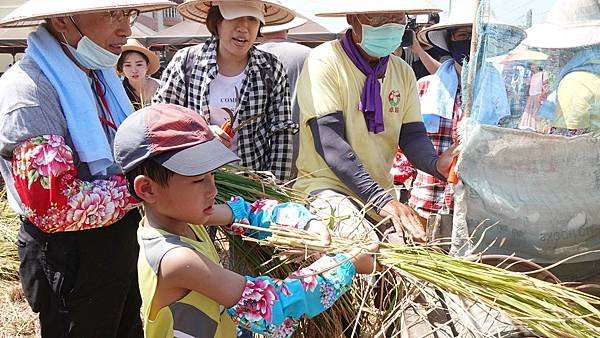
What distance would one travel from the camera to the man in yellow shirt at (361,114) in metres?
2.33

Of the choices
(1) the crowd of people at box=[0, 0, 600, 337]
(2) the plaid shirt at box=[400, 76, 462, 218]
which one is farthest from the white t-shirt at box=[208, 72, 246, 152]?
(2) the plaid shirt at box=[400, 76, 462, 218]

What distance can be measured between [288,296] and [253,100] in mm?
1390

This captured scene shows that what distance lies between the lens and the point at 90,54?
2045mm

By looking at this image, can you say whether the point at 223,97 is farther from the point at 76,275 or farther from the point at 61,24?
the point at 76,275

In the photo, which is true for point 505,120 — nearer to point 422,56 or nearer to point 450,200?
point 450,200

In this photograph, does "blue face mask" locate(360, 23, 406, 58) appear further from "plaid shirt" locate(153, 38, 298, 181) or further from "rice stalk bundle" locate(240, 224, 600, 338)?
"rice stalk bundle" locate(240, 224, 600, 338)

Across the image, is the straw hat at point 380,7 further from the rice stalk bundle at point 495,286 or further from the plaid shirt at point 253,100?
the rice stalk bundle at point 495,286

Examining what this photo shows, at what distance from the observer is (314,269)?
151 cm

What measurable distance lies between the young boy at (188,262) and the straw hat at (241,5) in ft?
4.25

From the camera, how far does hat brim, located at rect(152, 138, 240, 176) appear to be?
1.45m

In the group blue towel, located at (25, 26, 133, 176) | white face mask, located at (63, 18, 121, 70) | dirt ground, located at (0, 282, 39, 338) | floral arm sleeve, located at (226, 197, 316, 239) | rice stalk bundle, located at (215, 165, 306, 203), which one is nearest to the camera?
floral arm sleeve, located at (226, 197, 316, 239)

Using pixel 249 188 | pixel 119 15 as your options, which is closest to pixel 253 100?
pixel 249 188

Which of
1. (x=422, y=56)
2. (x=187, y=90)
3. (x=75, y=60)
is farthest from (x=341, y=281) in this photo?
(x=422, y=56)

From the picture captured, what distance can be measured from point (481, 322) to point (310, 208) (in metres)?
0.74
